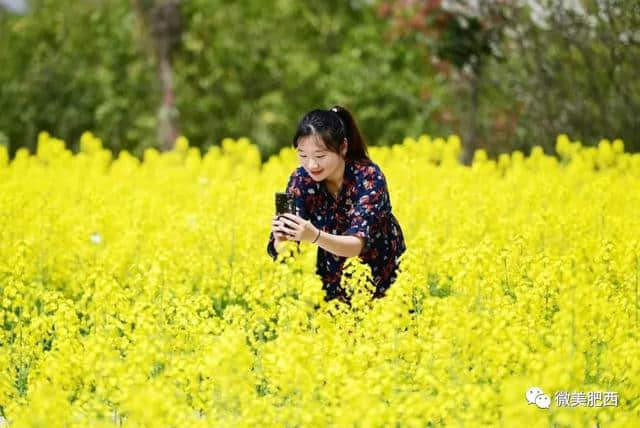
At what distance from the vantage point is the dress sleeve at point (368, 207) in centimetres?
470

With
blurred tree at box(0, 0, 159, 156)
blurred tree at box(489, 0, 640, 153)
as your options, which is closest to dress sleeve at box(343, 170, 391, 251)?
blurred tree at box(489, 0, 640, 153)

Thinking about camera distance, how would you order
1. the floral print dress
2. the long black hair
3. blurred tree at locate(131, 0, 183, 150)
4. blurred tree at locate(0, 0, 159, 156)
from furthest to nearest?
blurred tree at locate(0, 0, 159, 156) → blurred tree at locate(131, 0, 183, 150) → the floral print dress → the long black hair

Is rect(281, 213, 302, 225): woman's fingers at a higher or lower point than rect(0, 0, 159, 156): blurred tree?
lower

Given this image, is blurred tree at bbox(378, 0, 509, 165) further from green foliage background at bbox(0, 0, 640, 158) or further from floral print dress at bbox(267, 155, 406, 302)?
floral print dress at bbox(267, 155, 406, 302)

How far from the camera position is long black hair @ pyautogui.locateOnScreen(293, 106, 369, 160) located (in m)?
4.61

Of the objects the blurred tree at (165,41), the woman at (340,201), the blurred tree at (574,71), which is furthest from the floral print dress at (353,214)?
the blurred tree at (165,41)

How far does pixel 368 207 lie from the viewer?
475cm

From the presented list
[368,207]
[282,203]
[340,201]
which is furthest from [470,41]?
[282,203]

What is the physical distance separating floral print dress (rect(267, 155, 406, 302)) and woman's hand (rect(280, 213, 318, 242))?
47 centimetres

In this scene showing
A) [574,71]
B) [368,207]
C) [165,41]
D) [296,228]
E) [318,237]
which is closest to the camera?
[296,228]

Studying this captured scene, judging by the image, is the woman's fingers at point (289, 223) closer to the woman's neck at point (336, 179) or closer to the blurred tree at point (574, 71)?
the woman's neck at point (336, 179)

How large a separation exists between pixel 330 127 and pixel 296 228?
57 centimetres

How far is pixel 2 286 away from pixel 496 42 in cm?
754

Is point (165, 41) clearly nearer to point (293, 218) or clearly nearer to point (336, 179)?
point (336, 179)
